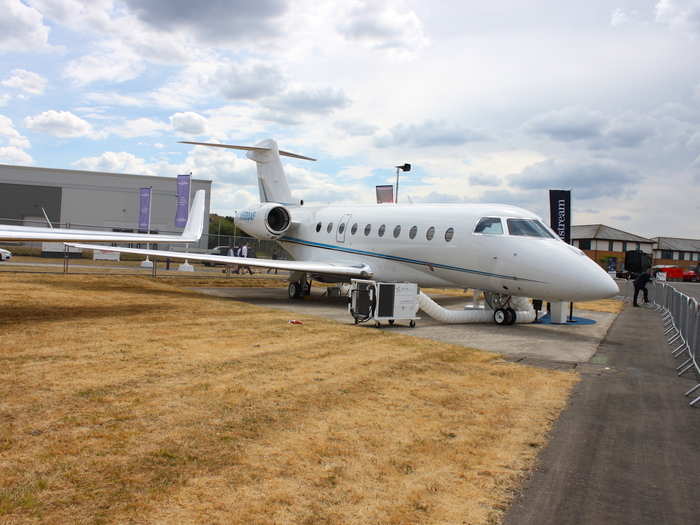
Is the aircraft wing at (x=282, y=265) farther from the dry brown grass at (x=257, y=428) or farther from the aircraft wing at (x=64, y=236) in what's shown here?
the dry brown grass at (x=257, y=428)

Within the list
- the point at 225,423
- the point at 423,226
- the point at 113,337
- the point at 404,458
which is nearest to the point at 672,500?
the point at 404,458

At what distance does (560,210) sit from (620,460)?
59.9 feet

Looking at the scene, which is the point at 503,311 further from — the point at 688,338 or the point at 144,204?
the point at 144,204

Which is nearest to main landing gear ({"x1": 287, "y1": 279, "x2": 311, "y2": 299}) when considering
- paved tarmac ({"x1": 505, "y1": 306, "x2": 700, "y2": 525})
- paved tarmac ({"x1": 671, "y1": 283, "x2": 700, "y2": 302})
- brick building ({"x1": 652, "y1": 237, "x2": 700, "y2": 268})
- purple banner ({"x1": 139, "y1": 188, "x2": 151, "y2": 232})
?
paved tarmac ({"x1": 505, "y1": 306, "x2": 700, "y2": 525})

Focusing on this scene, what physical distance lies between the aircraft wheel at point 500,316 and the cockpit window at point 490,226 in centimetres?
217

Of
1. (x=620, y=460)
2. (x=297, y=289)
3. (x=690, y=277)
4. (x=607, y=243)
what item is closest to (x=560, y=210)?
(x=297, y=289)

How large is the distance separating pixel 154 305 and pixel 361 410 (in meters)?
10.8

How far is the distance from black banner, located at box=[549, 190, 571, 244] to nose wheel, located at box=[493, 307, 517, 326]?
7954 millimetres

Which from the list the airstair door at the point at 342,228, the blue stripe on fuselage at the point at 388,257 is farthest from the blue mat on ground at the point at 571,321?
the airstair door at the point at 342,228

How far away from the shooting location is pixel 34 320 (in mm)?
12016

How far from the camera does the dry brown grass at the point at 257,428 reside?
4023 millimetres

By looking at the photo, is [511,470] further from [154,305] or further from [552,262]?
[154,305]

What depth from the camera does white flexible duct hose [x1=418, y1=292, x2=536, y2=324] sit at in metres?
15.0

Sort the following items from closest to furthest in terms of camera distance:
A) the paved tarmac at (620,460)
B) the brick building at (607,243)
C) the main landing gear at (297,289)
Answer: the paved tarmac at (620,460) < the main landing gear at (297,289) < the brick building at (607,243)
